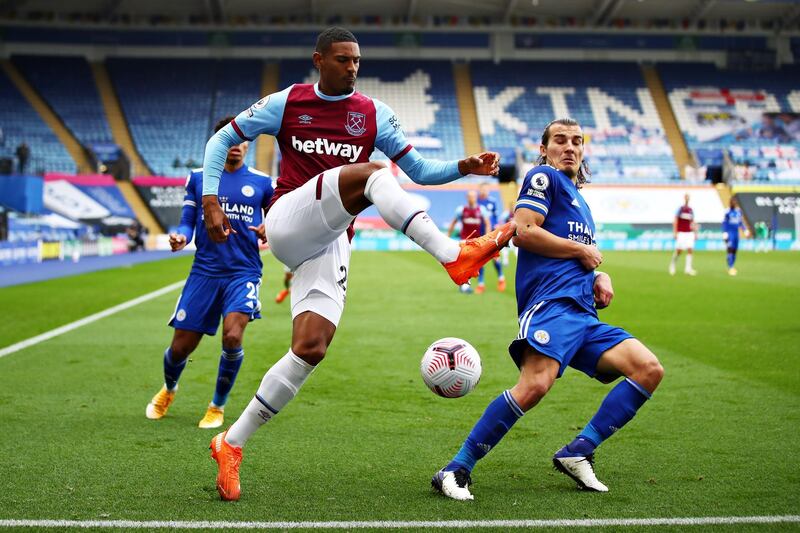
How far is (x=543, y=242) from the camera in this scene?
4.69m

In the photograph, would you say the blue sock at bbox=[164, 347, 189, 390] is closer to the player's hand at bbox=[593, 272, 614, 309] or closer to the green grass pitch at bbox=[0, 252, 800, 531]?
the green grass pitch at bbox=[0, 252, 800, 531]

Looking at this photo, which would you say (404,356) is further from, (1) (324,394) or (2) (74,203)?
(2) (74,203)

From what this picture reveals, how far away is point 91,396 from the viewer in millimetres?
7605

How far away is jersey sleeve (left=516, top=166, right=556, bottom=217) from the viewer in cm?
473

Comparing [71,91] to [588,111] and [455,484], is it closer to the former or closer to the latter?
[588,111]

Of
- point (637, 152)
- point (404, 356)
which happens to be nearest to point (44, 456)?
point (404, 356)

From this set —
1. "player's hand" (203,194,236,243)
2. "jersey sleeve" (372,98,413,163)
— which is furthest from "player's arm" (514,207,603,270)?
"player's hand" (203,194,236,243)

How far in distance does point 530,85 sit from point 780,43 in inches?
655

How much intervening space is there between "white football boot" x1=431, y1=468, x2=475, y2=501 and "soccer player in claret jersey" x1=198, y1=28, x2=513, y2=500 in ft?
2.82

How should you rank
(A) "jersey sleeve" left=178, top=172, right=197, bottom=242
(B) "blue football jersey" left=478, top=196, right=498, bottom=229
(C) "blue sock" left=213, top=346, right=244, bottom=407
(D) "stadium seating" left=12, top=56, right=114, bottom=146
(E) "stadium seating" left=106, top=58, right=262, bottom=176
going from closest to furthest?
(C) "blue sock" left=213, top=346, right=244, bottom=407, (A) "jersey sleeve" left=178, top=172, right=197, bottom=242, (B) "blue football jersey" left=478, top=196, right=498, bottom=229, (D) "stadium seating" left=12, top=56, right=114, bottom=146, (E) "stadium seating" left=106, top=58, right=262, bottom=176

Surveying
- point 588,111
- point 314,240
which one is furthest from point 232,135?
point 588,111

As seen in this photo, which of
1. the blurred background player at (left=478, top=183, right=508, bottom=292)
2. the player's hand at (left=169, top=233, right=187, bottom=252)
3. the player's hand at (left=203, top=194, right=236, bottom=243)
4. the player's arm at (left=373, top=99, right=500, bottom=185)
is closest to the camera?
the player's hand at (left=203, top=194, right=236, bottom=243)

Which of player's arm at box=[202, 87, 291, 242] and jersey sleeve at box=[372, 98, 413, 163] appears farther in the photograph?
jersey sleeve at box=[372, 98, 413, 163]

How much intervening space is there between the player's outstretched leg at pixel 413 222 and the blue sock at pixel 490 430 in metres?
0.76
